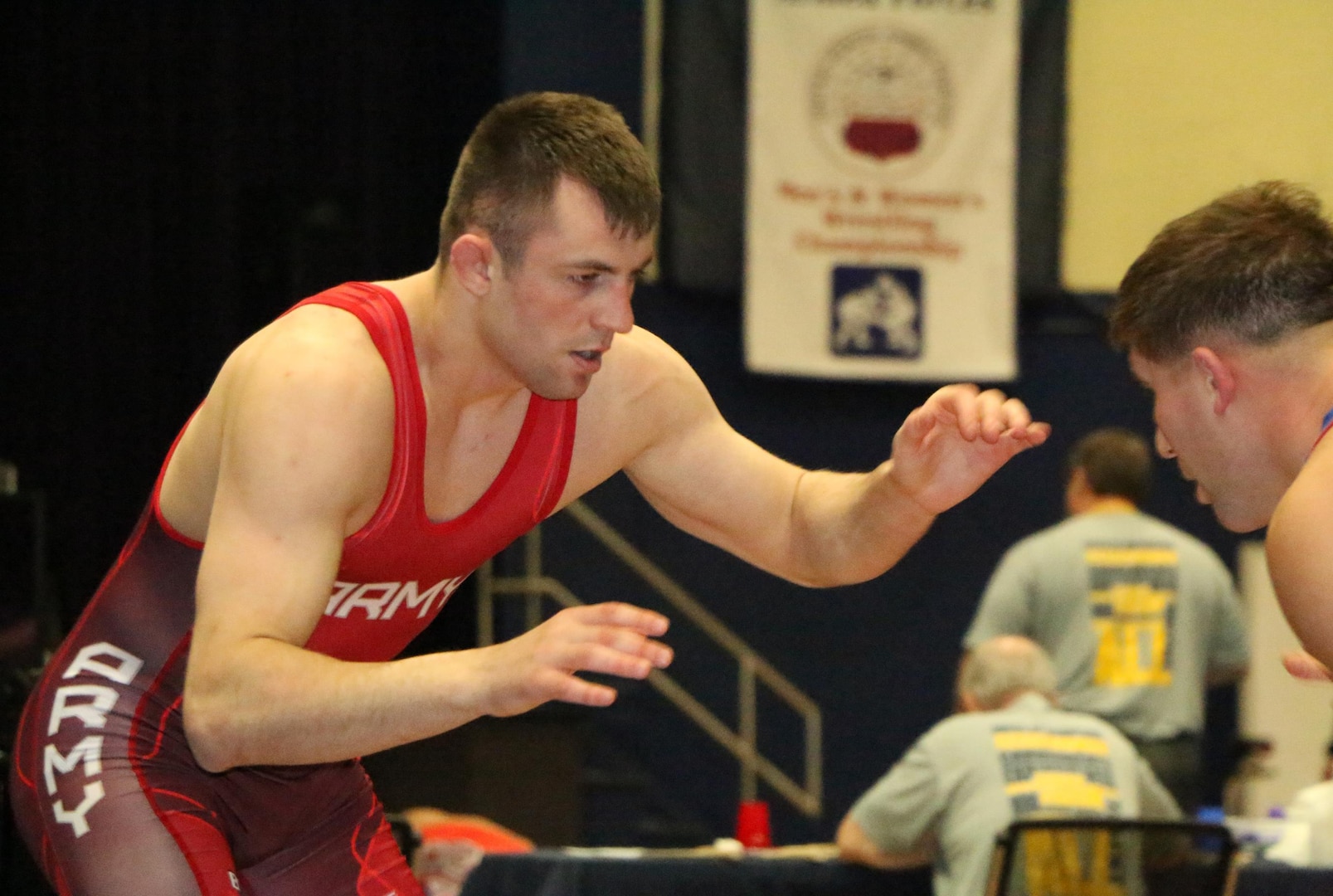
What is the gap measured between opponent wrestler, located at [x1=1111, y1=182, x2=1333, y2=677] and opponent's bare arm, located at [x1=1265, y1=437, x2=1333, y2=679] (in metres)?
0.04

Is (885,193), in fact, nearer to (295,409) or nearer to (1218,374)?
(1218,374)

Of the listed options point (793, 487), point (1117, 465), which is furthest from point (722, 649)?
point (793, 487)

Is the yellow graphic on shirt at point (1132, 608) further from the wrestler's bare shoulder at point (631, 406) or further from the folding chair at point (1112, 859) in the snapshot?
the wrestler's bare shoulder at point (631, 406)

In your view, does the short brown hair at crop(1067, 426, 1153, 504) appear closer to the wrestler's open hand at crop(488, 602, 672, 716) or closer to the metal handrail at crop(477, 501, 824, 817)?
the metal handrail at crop(477, 501, 824, 817)

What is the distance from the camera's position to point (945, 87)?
7.43 m

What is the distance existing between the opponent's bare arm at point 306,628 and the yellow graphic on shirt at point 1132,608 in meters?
3.55

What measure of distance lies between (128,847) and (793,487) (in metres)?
1.14

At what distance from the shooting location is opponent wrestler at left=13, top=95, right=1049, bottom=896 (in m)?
2.09

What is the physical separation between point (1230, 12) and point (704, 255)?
2877 mm

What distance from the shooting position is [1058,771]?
3926 millimetres

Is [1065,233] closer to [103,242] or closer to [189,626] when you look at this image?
[103,242]

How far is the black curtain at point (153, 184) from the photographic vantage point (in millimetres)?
7227

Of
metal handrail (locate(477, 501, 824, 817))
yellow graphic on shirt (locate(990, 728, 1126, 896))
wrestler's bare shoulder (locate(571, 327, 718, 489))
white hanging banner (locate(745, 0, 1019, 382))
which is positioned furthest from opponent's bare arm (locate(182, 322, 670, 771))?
white hanging banner (locate(745, 0, 1019, 382))

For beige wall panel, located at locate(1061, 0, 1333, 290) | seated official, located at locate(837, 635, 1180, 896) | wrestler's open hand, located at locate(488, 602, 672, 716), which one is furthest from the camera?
beige wall panel, located at locate(1061, 0, 1333, 290)
